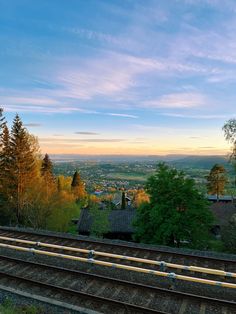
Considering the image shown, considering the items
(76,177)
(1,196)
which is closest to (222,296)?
(1,196)

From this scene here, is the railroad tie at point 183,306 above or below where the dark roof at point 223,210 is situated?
above

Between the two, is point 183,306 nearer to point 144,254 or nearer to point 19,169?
point 144,254

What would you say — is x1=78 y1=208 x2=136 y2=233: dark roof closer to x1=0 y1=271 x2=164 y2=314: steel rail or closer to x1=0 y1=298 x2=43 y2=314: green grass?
x1=0 y1=271 x2=164 y2=314: steel rail

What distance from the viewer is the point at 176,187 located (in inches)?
854

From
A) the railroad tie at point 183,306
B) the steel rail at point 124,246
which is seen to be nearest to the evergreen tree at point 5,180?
the steel rail at point 124,246

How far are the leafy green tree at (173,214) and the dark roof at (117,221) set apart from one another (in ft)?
27.2

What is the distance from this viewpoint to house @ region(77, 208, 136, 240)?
3069 centimetres

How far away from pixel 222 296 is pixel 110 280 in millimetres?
4243

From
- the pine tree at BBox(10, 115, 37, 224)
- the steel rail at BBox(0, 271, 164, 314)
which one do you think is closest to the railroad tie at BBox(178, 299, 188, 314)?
the steel rail at BBox(0, 271, 164, 314)

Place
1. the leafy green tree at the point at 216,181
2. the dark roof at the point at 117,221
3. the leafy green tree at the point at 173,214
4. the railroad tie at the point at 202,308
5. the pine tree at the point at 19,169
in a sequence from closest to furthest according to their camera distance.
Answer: the railroad tie at the point at 202,308 < the leafy green tree at the point at 173,214 < the dark roof at the point at 117,221 < the pine tree at the point at 19,169 < the leafy green tree at the point at 216,181

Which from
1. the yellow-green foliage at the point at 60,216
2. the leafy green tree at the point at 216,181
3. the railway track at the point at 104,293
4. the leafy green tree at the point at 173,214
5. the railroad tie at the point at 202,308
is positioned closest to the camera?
the railroad tie at the point at 202,308

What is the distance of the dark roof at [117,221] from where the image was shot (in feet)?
101

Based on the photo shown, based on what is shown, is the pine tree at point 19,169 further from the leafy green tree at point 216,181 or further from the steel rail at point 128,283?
the leafy green tree at point 216,181

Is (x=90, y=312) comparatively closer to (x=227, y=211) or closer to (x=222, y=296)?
(x=222, y=296)
